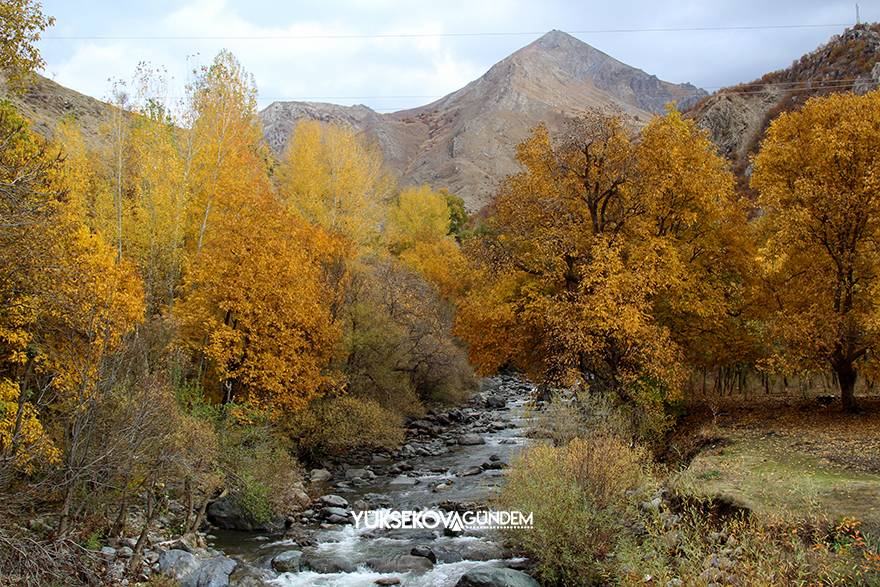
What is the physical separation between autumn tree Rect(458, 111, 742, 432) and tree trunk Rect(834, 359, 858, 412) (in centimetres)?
381

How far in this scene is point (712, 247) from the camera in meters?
21.9

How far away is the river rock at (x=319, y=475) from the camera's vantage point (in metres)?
22.8

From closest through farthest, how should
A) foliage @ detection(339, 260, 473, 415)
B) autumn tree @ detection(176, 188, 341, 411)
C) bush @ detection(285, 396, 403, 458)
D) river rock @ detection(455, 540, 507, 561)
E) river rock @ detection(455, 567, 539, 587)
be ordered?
river rock @ detection(455, 567, 539, 587), river rock @ detection(455, 540, 507, 561), autumn tree @ detection(176, 188, 341, 411), bush @ detection(285, 396, 403, 458), foliage @ detection(339, 260, 473, 415)

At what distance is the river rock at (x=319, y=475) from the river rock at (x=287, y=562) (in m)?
7.63

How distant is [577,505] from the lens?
1227 centimetres

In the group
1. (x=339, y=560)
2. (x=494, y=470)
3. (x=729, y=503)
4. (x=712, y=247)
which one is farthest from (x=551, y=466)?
(x=712, y=247)

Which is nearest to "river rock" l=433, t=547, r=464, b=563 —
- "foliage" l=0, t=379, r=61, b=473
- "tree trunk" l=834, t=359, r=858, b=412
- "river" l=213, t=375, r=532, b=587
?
"river" l=213, t=375, r=532, b=587

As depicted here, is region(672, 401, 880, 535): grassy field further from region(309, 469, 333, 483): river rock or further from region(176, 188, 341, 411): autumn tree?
region(176, 188, 341, 411): autumn tree

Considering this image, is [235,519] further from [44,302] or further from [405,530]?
[44,302]

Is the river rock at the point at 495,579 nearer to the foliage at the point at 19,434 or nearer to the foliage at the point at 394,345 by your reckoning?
the foliage at the point at 19,434

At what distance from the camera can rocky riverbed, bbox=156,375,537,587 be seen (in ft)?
44.5

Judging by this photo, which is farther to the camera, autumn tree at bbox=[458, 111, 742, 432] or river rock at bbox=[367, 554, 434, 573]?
autumn tree at bbox=[458, 111, 742, 432]

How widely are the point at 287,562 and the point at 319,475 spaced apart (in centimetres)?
873

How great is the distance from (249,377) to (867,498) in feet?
56.7
